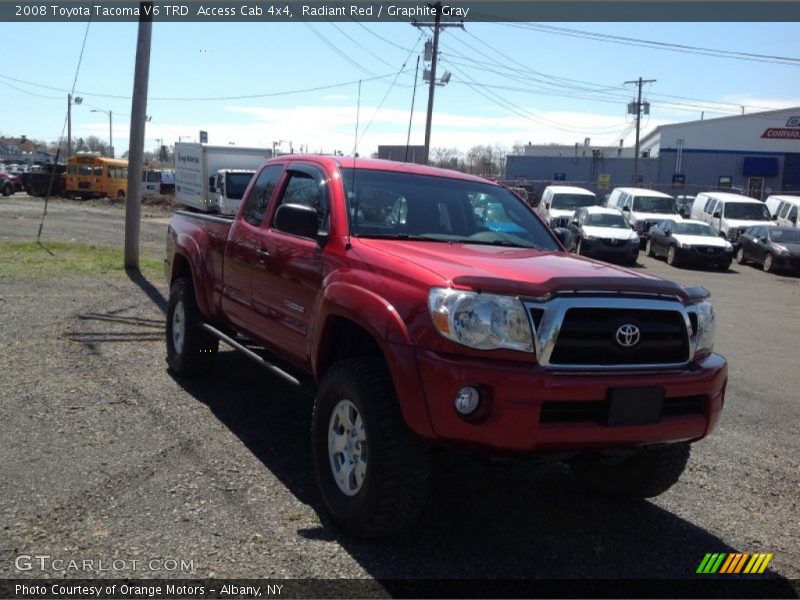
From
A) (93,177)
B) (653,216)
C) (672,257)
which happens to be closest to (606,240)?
(672,257)

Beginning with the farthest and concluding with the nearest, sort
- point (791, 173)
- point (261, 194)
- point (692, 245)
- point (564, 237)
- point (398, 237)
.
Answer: point (791, 173) → point (692, 245) → point (261, 194) → point (564, 237) → point (398, 237)

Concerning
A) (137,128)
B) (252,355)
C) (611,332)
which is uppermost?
(137,128)

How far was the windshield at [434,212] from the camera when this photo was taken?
16.7ft

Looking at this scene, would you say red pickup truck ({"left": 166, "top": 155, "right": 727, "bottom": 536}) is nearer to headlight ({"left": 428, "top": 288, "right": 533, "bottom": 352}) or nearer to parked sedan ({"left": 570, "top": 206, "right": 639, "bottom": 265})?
headlight ({"left": 428, "top": 288, "right": 533, "bottom": 352})

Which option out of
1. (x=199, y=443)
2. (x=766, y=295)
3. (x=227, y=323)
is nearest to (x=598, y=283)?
(x=199, y=443)

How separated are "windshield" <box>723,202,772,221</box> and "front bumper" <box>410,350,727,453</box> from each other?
26496 mm

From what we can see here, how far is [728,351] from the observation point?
34.2 feet

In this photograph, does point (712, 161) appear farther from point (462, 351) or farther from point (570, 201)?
point (462, 351)

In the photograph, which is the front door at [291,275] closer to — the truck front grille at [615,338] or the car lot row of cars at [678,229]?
the truck front grille at [615,338]

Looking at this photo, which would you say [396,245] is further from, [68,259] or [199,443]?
[68,259]

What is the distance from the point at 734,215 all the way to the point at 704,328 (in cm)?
2598

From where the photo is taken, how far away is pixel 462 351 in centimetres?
371

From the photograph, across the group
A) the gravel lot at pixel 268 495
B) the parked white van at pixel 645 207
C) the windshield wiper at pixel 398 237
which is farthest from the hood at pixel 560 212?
the windshield wiper at pixel 398 237

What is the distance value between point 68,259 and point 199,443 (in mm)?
11595
